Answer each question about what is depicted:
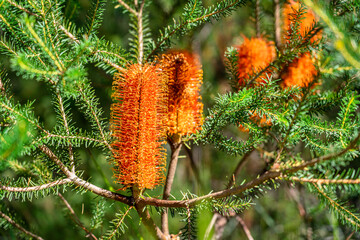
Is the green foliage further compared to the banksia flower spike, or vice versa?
the banksia flower spike

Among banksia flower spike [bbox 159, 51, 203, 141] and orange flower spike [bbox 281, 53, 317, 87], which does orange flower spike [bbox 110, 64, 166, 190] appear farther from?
orange flower spike [bbox 281, 53, 317, 87]

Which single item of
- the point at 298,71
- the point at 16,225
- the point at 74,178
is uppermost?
the point at 298,71

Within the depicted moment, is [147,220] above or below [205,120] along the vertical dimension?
below

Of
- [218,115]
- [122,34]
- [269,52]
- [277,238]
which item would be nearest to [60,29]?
[218,115]

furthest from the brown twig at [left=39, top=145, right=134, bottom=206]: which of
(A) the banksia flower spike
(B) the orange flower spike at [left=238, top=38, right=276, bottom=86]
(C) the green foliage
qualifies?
(B) the orange flower spike at [left=238, top=38, right=276, bottom=86]

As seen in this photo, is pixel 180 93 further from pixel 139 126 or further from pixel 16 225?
pixel 16 225

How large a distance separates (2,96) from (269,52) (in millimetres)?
443

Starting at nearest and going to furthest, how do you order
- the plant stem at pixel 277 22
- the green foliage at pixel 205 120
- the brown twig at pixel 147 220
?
the green foliage at pixel 205 120
the brown twig at pixel 147 220
the plant stem at pixel 277 22

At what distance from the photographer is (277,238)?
1058 millimetres

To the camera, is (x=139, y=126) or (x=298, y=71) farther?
(x=298, y=71)

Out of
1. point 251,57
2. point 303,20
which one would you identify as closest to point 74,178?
point 251,57

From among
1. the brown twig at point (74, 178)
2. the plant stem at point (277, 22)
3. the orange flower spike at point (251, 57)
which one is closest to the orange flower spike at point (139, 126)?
the brown twig at point (74, 178)

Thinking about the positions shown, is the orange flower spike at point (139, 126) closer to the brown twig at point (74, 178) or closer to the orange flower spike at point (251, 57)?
the brown twig at point (74, 178)

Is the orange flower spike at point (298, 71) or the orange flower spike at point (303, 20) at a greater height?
the orange flower spike at point (303, 20)
